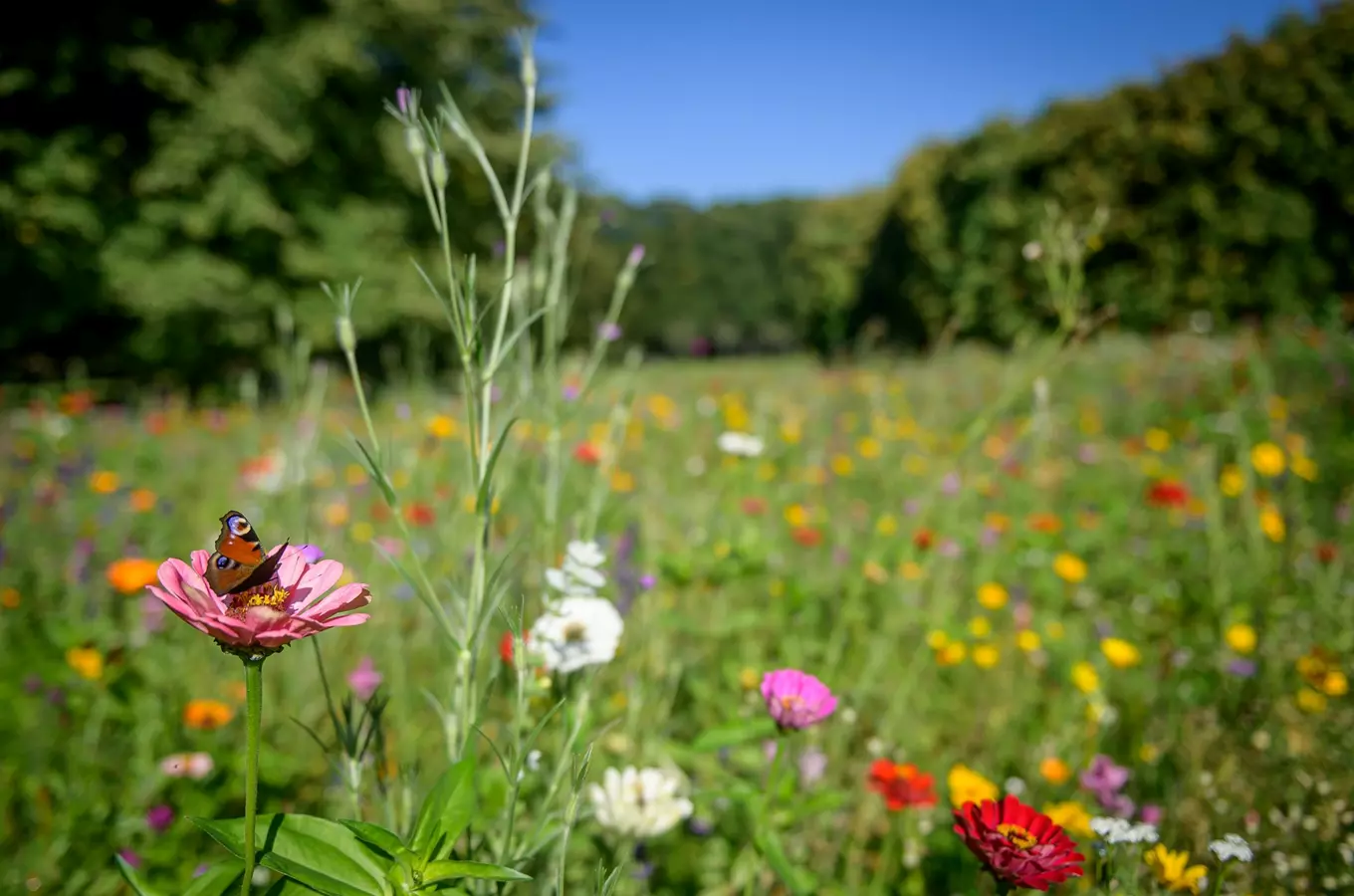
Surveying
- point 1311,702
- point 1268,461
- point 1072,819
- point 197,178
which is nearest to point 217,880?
point 1072,819

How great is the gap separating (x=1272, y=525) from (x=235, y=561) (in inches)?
133

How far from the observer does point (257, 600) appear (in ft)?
1.94

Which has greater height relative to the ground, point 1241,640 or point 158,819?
point 1241,640

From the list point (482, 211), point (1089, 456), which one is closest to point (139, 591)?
point (1089, 456)

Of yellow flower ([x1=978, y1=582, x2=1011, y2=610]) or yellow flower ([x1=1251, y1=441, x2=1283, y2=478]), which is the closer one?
yellow flower ([x1=978, y1=582, x2=1011, y2=610])

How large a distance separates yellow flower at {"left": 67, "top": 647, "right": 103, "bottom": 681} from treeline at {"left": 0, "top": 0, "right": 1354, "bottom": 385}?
23.3ft

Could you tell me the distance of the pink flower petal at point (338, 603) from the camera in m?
0.56

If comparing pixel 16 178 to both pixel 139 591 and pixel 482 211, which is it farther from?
pixel 139 591

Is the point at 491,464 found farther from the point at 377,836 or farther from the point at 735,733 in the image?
the point at 735,733

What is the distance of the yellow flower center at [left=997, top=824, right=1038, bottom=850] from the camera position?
0.74 metres

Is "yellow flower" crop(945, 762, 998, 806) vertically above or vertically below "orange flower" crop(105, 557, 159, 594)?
below

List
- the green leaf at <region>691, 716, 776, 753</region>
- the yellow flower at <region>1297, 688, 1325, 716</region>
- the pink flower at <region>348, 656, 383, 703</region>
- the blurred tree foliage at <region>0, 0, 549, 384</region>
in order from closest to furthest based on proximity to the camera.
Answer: the green leaf at <region>691, 716, 776, 753</region> → the pink flower at <region>348, 656, 383, 703</region> → the yellow flower at <region>1297, 688, 1325, 716</region> → the blurred tree foliage at <region>0, 0, 549, 384</region>

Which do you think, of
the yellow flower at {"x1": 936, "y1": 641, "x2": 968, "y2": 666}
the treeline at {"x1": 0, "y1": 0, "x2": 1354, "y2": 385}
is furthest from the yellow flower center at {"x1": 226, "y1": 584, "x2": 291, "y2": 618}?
the treeline at {"x1": 0, "y1": 0, "x2": 1354, "y2": 385}

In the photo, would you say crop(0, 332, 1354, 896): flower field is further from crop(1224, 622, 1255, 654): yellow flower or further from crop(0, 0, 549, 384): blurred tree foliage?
crop(0, 0, 549, 384): blurred tree foliage
